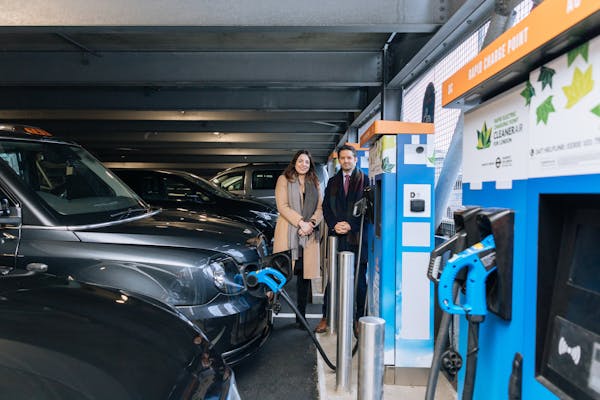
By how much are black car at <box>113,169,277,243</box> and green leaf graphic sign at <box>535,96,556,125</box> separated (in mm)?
6228

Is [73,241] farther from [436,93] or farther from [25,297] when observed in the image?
[436,93]

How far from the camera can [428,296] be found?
3203 millimetres

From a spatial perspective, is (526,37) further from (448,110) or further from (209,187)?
(209,187)

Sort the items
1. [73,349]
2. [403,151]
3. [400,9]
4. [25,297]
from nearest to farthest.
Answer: [73,349] < [25,297] < [403,151] < [400,9]

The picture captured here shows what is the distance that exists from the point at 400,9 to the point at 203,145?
1124cm

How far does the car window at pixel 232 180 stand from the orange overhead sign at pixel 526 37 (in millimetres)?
8747

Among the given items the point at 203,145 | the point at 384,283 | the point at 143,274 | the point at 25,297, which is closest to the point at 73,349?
the point at 25,297

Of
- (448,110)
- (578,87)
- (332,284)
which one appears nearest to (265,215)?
(332,284)

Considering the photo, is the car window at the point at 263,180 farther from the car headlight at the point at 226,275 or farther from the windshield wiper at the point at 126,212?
the car headlight at the point at 226,275

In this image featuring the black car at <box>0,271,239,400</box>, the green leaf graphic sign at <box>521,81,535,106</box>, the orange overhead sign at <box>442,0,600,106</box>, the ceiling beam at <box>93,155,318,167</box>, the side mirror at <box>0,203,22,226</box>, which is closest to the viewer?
the orange overhead sign at <box>442,0,600,106</box>

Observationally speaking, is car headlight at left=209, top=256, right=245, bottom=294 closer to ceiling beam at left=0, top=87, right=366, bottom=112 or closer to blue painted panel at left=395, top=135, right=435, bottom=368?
blue painted panel at left=395, top=135, right=435, bottom=368

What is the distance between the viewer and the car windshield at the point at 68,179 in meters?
3.10

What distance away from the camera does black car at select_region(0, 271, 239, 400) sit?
3.92 feet

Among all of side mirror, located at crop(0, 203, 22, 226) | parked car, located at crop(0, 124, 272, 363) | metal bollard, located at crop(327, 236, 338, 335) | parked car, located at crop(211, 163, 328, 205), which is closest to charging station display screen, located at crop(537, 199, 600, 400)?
parked car, located at crop(0, 124, 272, 363)
